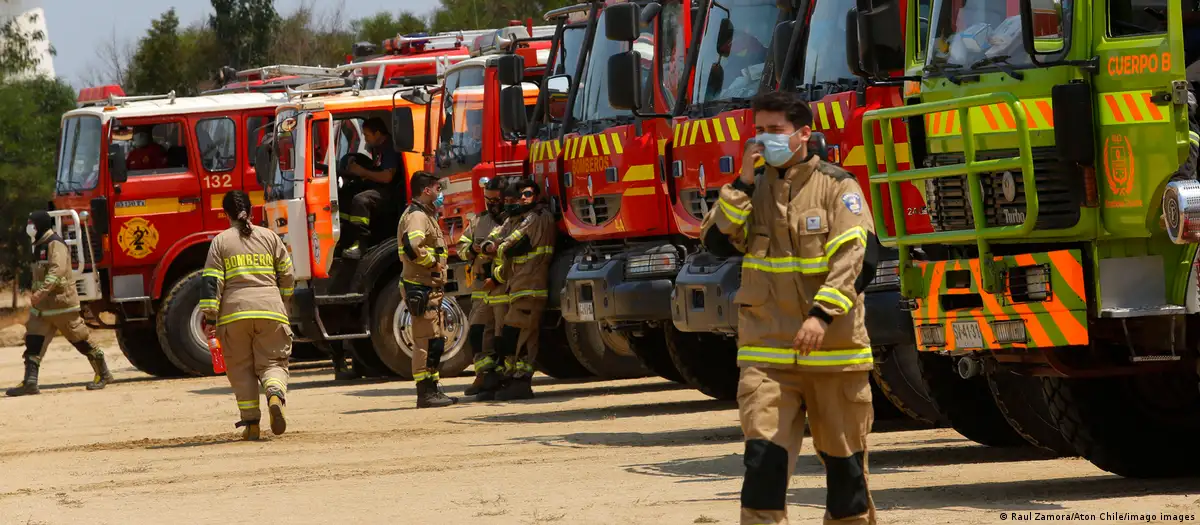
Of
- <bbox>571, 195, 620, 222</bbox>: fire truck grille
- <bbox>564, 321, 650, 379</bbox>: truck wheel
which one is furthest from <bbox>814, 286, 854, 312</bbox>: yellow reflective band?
Result: <bbox>564, 321, 650, 379</bbox>: truck wheel

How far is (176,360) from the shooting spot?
21594 mm

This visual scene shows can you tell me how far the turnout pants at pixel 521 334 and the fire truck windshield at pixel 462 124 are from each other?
1852 millimetres

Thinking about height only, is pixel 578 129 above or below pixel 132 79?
below

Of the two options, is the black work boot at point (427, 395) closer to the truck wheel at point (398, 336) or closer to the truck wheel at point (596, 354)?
the truck wheel at point (596, 354)

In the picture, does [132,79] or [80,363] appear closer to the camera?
[80,363]

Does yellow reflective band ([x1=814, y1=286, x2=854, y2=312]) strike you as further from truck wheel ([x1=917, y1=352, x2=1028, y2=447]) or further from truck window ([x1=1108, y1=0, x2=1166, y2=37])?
truck wheel ([x1=917, y1=352, x2=1028, y2=447])

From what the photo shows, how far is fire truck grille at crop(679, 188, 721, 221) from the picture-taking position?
12.5 meters

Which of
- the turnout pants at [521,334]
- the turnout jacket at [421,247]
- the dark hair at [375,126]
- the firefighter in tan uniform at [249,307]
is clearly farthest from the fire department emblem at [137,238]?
the firefighter in tan uniform at [249,307]

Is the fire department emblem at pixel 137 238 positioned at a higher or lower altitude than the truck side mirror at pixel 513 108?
lower

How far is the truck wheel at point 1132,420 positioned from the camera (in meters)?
9.23

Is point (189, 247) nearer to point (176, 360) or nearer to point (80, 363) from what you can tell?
point (176, 360)

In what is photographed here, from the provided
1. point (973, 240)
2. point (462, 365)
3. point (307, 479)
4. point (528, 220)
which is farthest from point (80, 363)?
point (973, 240)

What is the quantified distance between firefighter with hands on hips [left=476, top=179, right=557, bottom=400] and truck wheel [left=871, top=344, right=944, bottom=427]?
516 cm

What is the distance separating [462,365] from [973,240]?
11440 millimetres
